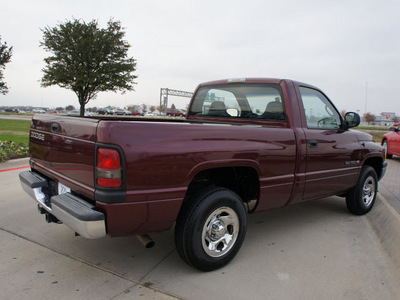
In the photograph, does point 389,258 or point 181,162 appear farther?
point 389,258

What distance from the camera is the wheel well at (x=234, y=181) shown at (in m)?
2.97

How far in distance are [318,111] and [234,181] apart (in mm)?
1515

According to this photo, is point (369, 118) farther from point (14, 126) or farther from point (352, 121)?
point (352, 121)

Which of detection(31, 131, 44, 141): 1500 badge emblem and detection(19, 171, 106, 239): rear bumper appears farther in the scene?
detection(31, 131, 44, 141): 1500 badge emblem

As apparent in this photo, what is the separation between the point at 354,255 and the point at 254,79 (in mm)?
2244

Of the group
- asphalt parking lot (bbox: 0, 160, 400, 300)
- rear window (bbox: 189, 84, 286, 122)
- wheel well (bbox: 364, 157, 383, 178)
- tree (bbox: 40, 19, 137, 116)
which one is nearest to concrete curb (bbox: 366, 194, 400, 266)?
asphalt parking lot (bbox: 0, 160, 400, 300)

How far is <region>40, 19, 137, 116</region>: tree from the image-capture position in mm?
22859

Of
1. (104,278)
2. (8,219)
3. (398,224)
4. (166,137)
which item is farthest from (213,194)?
(8,219)

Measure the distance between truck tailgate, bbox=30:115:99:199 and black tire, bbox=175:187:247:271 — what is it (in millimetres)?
802

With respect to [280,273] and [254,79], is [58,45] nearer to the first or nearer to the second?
[254,79]

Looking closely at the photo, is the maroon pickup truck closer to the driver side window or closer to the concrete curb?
the driver side window

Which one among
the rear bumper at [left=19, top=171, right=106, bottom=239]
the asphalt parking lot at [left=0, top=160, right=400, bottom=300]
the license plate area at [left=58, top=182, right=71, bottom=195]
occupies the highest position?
the license plate area at [left=58, top=182, right=71, bottom=195]

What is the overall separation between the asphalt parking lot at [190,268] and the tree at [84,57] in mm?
21247

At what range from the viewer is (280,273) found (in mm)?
2797
